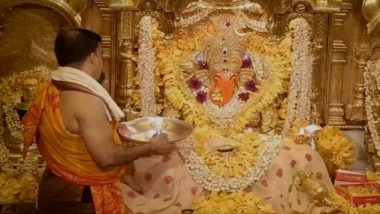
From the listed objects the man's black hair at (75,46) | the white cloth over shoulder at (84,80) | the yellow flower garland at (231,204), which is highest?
the man's black hair at (75,46)

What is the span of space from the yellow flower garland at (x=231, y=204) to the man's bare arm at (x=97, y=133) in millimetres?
952

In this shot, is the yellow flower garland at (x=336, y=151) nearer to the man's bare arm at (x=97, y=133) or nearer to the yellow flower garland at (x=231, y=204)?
the yellow flower garland at (x=231, y=204)

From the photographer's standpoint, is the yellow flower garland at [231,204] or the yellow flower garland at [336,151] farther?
the yellow flower garland at [336,151]

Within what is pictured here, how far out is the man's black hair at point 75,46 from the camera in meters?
3.77

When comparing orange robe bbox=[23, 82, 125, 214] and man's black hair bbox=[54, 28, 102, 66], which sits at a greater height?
man's black hair bbox=[54, 28, 102, 66]

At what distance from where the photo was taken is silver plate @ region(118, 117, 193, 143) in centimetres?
438

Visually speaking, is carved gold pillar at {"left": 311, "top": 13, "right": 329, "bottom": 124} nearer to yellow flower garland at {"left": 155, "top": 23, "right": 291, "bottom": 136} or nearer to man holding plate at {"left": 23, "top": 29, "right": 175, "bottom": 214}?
yellow flower garland at {"left": 155, "top": 23, "right": 291, "bottom": 136}

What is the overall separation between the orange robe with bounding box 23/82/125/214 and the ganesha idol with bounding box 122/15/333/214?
624 millimetres

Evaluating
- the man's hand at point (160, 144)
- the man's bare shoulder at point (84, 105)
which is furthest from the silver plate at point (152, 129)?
the man's bare shoulder at point (84, 105)

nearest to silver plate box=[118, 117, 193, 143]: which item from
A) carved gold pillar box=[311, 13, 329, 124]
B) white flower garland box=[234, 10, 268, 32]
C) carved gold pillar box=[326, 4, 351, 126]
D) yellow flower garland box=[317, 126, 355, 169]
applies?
yellow flower garland box=[317, 126, 355, 169]

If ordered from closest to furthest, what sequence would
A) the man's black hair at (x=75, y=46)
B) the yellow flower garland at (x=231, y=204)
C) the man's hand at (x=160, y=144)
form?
the man's black hair at (x=75, y=46), the man's hand at (x=160, y=144), the yellow flower garland at (x=231, y=204)

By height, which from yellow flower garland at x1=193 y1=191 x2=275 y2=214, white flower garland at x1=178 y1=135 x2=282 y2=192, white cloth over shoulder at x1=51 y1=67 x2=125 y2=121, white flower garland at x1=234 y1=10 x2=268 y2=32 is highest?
white flower garland at x1=234 y1=10 x2=268 y2=32

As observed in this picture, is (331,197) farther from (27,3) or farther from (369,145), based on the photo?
(27,3)

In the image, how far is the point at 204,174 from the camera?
185 inches
